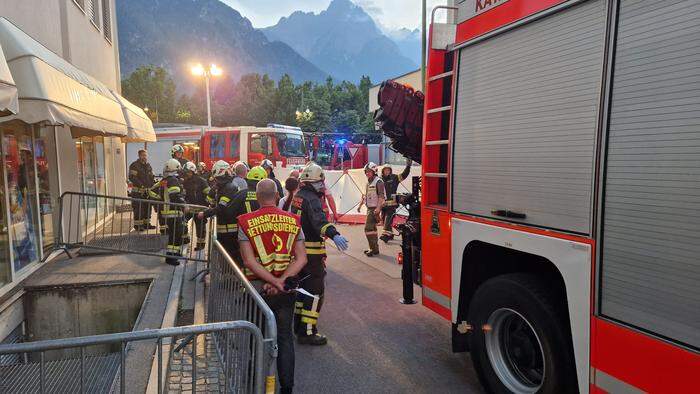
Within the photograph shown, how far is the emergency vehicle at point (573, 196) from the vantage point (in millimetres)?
2150

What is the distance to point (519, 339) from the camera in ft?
11.2

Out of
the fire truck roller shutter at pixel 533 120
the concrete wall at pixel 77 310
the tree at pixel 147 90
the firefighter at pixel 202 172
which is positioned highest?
the tree at pixel 147 90

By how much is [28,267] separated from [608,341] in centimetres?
693

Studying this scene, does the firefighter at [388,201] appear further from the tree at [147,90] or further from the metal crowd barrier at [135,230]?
the tree at [147,90]

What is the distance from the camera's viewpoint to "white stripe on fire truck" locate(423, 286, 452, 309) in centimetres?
392

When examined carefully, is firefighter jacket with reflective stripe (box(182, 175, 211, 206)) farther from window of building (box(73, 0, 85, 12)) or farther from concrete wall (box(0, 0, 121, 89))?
window of building (box(73, 0, 85, 12))

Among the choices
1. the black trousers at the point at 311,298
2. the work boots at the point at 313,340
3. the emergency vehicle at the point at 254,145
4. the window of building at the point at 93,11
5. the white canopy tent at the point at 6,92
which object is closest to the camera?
the white canopy tent at the point at 6,92

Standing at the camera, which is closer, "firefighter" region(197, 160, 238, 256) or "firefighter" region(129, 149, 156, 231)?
"firefighter" region(197, 160, 238, 256)

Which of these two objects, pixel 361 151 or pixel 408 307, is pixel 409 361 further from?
pixel 361 151

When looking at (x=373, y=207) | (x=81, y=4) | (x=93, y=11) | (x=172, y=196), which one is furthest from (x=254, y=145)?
(x=172, y=196)

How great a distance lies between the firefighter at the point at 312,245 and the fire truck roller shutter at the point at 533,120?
1.54 metres

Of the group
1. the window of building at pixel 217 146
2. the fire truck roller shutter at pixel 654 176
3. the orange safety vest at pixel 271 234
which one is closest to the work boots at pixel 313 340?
the orange safety vest at pixel 271 234

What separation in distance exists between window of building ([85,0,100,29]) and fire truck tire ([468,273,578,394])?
10.5 metres

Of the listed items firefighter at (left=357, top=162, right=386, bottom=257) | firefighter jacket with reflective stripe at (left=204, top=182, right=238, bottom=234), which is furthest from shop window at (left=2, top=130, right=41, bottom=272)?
firefighter at (left=357, top=162, right=386, bottom=257)
